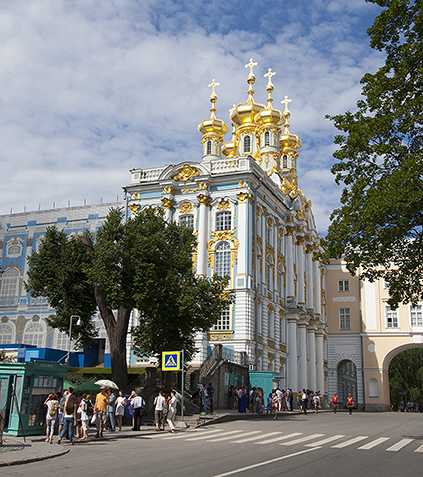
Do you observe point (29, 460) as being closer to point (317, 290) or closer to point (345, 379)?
point (317, 290)

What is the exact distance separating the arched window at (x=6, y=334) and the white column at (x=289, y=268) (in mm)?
25123

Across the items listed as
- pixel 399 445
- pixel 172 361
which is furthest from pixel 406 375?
pixel 399 445

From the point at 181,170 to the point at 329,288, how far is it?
2717cm

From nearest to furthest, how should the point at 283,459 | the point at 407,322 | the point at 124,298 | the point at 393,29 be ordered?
1. the point at 283,459
2. the point at 393,29
3. the point at 124,298
4. the point at 407,322

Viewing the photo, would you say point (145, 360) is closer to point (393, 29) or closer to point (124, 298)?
point (124, 298)

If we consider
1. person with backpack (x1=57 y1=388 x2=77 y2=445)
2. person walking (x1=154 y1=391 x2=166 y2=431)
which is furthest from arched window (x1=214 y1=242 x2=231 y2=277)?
person with backpack (x1=57 y1=388 x2=77 y2=445)

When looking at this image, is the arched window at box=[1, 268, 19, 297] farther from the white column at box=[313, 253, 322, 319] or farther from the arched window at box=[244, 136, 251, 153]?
the white column at box=[313, 253, 322, 319]

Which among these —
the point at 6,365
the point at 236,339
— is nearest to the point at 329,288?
the point at 236,339

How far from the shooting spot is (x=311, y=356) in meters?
55.7

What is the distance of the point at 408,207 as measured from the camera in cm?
1753

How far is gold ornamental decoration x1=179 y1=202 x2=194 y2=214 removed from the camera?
149ft

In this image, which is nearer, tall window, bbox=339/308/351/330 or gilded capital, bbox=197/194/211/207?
gilded capital, bbox=197/194/211/207

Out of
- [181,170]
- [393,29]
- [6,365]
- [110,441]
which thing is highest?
[181,170]

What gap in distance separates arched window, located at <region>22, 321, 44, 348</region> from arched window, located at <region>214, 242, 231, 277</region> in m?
19.7
